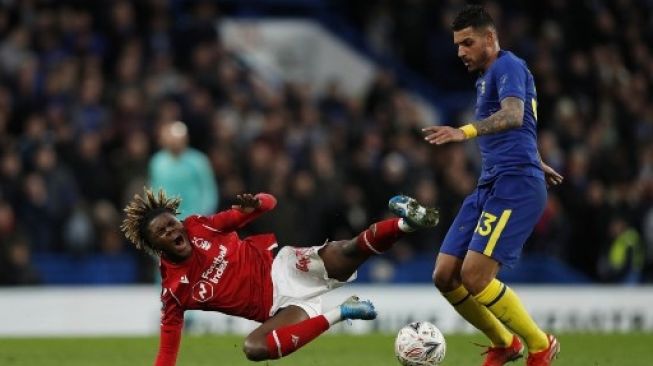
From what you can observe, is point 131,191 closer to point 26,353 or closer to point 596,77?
point 26,353

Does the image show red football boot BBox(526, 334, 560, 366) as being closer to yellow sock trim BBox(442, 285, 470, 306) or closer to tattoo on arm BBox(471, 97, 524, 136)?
yellow sock trim BBox(442, 285, 470, 306)

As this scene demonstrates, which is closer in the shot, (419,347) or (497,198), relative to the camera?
(497,198)

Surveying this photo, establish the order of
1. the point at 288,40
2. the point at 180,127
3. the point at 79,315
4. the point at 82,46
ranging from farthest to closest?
the point at 288,40 → the point at 82,46 → the point at 79,315 → the point at 180,127

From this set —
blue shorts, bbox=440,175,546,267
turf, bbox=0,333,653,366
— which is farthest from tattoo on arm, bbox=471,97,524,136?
turf, bbox=0,333,653,366

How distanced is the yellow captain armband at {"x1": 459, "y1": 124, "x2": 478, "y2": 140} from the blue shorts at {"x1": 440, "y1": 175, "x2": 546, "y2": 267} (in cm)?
61

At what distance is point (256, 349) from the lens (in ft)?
25.1

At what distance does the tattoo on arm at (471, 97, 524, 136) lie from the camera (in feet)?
24.5

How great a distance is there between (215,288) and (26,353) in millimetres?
3050

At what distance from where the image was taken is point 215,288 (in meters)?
8.03

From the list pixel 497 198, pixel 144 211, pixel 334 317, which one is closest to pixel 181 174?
pixel 144 211

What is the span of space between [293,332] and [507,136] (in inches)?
64.8

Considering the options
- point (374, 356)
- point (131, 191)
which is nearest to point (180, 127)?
point (131, 191)

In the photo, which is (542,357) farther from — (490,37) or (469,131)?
(490,37)

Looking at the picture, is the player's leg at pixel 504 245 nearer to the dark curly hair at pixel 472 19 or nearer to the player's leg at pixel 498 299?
Result: the player's leg at pixel 498 299
